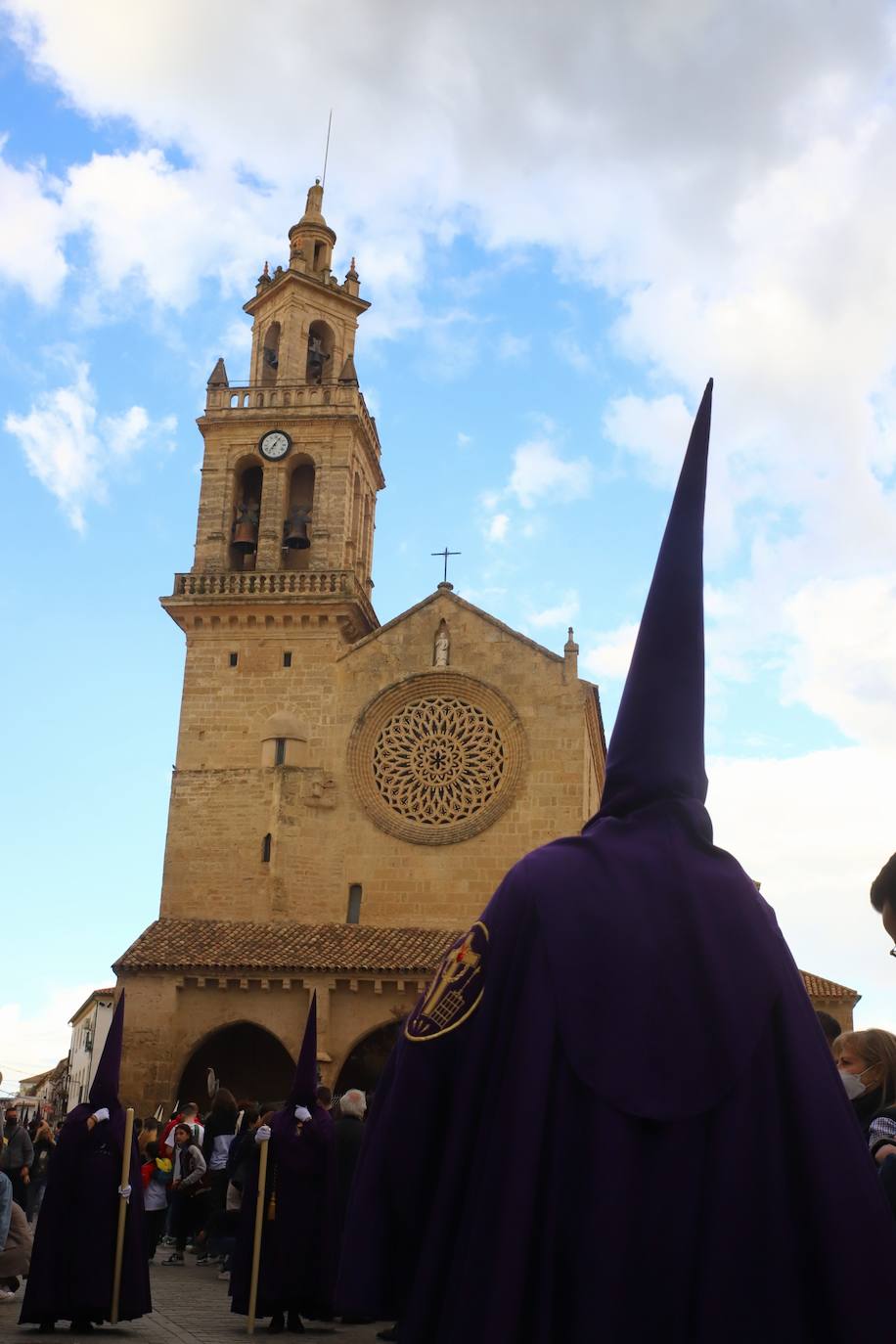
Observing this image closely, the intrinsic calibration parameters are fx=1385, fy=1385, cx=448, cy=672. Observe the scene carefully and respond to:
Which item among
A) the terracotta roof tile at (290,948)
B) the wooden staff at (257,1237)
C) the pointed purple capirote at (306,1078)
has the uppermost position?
the terracotta roof tile at (290,948)

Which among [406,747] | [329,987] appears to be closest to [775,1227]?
[329,987]

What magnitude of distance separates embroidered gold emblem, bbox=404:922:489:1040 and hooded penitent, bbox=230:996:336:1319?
7321 mm

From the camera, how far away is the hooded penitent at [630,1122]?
2.18 metres

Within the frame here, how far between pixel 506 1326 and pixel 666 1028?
1.73ft

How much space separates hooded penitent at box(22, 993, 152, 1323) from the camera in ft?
28.6

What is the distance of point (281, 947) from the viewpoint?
24.5 metres

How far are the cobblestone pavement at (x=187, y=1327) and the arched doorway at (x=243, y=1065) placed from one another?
42.1ft

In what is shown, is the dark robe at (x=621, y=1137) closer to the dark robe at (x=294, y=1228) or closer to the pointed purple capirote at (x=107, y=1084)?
the pointed purple capirote at (x=107, y=1084)

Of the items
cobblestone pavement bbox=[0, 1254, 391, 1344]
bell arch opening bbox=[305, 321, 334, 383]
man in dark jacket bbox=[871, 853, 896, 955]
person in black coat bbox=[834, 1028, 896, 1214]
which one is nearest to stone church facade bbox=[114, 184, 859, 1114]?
bell arch opening bbox=[305, 321, 334, 383]

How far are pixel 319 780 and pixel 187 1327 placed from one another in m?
17.5

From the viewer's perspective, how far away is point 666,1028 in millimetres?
2316

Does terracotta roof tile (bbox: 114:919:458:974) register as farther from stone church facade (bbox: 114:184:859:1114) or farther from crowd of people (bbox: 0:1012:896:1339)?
crowd of people (bbox: 0:1012:896:1339)

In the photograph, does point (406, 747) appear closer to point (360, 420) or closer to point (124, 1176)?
point (360, 420)

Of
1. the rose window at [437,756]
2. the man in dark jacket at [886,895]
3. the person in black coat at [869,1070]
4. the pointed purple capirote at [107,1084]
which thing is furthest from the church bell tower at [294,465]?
the man in dark jacket at [886,895]
